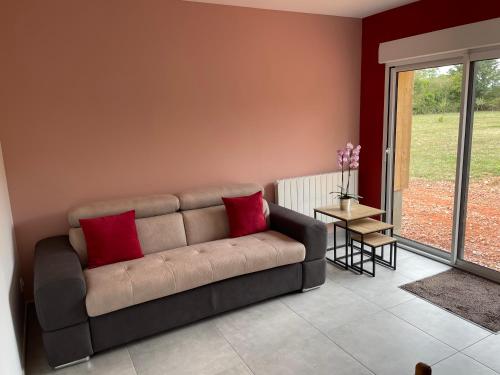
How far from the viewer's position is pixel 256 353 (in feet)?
7.99

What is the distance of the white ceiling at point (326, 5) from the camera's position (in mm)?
3510

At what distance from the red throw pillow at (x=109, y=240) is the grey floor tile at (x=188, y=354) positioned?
668 millimetres

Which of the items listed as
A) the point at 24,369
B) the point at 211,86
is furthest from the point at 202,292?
the point at 211,86

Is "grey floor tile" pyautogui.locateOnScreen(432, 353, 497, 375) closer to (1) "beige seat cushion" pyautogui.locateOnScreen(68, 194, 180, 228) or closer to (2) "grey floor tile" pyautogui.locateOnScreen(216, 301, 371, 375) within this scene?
(2) "grey floor tile" pyautogui.locateOnScreen(216, 301, 371, 375)

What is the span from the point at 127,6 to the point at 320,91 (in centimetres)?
219

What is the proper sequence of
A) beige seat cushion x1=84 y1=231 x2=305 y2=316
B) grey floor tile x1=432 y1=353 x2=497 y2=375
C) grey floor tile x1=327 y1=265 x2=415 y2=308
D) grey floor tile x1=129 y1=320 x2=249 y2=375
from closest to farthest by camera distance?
grey floor tile x1=432 y1=353 x2=497 y2=375, grey floor tile x1=129 y1=320 x2=249 y2=375, beige seat cushion x1=84 y1=231 x2=305 y2=316, grey floor tile x1=327 y1=265 x2=415 y2=308

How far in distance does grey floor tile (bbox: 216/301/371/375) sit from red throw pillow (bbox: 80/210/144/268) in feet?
2.97

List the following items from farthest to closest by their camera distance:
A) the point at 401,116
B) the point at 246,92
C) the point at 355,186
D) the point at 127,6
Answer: the point at 355,186, the point at 401,116, the point at 246,92, the point at 127,6

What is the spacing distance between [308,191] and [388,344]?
6.57ft

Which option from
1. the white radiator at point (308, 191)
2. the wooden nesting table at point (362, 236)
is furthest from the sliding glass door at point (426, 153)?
the white radiator at point (308, 191)

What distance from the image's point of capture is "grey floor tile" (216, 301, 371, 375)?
7.48 feet

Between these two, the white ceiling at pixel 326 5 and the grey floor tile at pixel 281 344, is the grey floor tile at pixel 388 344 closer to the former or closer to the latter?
the grey floor tile at pixel 281 344

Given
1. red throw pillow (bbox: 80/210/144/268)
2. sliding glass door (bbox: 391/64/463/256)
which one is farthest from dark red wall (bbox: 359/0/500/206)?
red throw pillow (bbox: 80/210/144/268)

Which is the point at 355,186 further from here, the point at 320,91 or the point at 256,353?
the point at 256,353
